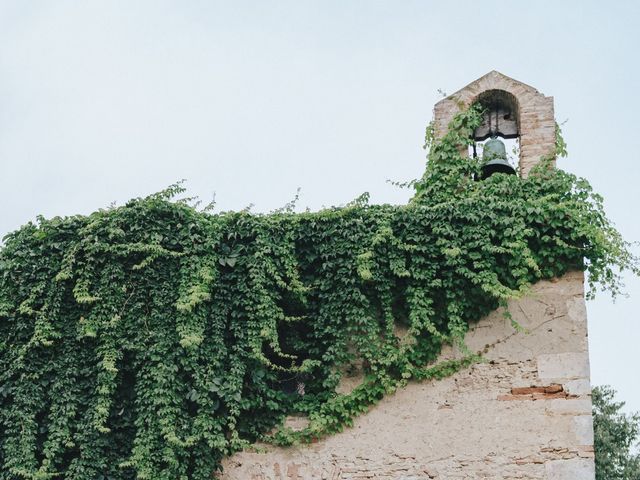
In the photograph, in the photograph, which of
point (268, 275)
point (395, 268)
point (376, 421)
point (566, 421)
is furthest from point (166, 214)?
point (566, 421)

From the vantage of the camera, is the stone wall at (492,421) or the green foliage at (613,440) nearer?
the stone wall at (492,421)

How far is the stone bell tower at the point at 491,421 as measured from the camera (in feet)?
25.7

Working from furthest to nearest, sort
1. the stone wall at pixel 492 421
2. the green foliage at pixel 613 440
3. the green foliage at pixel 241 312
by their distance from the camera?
1. the green foliage at pixel 613 440
2. the green foliage at pixel 241 312
3. the stone wall at pixel 492 421

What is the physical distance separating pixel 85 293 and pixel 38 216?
1159 millimetres

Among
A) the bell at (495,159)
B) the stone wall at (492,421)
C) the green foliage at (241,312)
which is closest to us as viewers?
the stone wall at (492,421)

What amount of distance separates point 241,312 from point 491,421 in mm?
2598

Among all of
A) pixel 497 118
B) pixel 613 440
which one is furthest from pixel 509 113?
pixel 613 440

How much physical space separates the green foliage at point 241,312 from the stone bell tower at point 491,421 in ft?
0.51

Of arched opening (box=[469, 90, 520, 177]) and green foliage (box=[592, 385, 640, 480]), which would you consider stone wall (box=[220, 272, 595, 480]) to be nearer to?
arched opening (box=[469, 90, 520, 177])

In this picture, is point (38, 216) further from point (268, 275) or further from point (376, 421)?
point (376, 421)

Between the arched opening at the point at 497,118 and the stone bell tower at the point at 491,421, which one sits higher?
the arched opening at the point at 497,118

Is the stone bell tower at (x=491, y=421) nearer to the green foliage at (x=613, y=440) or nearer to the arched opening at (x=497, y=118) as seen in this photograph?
the arched opening at (x=497, y=118)

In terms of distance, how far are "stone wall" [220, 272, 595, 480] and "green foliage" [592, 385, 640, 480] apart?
956 cm

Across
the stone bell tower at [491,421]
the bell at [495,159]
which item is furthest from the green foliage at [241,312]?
the bell at [495,159]
